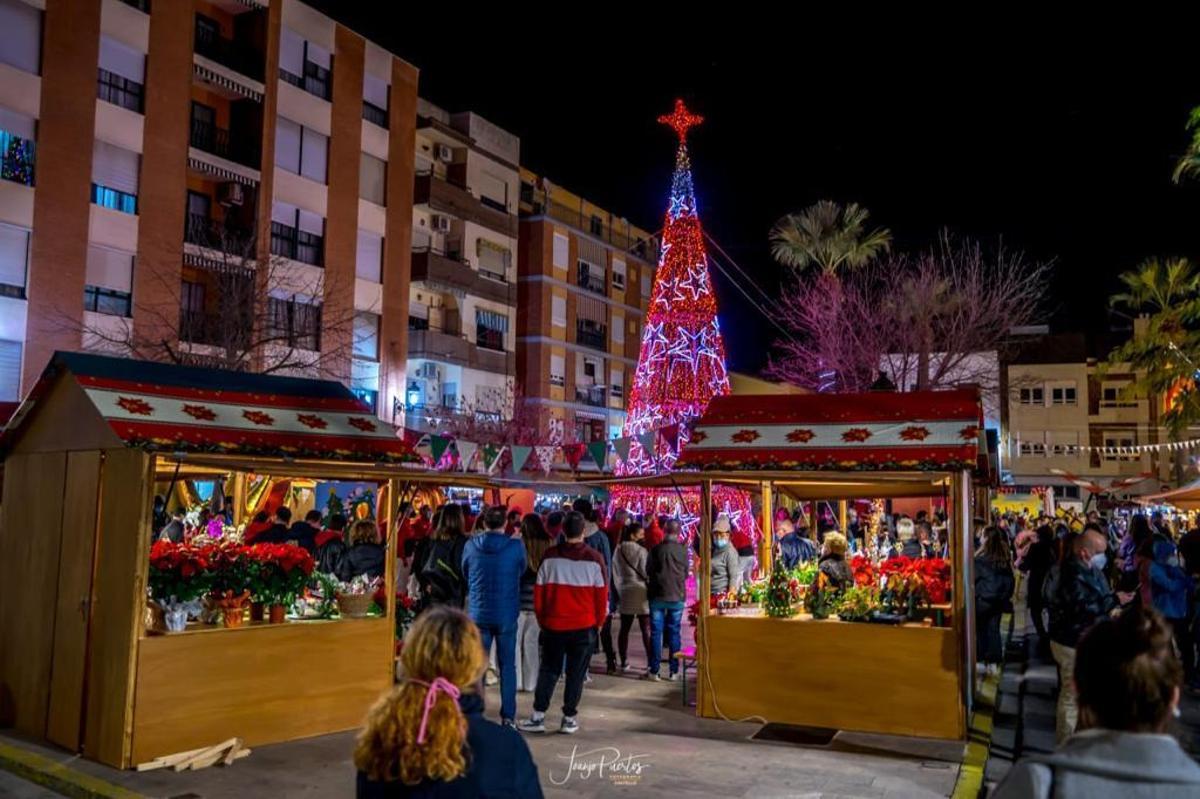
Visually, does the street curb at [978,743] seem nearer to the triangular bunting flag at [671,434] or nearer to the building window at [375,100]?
the triangular bunting flag at [671,434]

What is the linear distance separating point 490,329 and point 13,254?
20330mm

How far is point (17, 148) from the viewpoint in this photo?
25234 millimetres

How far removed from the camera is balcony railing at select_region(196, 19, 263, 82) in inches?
1177

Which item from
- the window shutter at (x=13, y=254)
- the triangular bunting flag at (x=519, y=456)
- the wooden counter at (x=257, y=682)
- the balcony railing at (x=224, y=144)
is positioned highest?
the balcony railing at (x=224, y=144)

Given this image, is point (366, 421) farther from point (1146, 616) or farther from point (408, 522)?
point (1146, 616)

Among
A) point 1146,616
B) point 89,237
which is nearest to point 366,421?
point 1146,616

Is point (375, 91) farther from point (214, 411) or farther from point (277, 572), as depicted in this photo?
Answer: point (277, 572)

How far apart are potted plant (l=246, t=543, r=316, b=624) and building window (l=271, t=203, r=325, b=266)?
2420 cm

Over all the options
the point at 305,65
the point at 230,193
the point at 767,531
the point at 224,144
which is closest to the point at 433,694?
the point at 767,531

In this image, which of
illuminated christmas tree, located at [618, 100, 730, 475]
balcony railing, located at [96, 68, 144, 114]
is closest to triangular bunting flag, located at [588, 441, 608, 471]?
illuminated christmas tree, located at [618, 100, 730, 475]

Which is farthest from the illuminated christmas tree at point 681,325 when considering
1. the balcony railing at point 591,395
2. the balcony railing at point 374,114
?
the balcony railing at point 591,395

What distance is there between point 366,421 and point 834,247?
27.5m

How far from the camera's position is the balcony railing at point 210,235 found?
96.5 ft

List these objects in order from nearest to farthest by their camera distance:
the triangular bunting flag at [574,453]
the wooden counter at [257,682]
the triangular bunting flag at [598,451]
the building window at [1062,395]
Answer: the wooden counter at [257,682], the triangular bunting flag at [598,451], the triangular bunting flag at [574,453], the building window at [1062,395]
